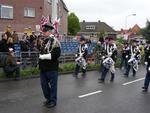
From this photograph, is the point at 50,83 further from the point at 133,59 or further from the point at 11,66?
the point at 133,59

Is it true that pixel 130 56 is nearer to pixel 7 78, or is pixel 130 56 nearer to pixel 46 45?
pixel 7 78

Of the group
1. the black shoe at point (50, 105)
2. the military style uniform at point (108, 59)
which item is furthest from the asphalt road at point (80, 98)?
the military style uniform at point (108, 59)

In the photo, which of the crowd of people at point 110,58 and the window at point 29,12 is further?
the window at point 29,12

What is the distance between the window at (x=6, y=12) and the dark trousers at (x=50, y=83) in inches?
1083

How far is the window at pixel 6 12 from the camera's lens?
3747 cm

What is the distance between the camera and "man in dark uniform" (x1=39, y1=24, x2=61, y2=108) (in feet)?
34.2

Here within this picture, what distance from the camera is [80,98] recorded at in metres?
12.1

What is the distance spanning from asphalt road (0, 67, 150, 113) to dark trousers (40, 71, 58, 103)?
31 cm

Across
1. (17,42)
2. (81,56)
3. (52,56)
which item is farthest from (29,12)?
(52,56)

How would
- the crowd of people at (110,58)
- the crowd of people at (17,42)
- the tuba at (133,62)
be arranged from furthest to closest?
1. the tuba at (133,62)
2. the crowd of people at (17,42)
3. the crowd of people at (110,58)

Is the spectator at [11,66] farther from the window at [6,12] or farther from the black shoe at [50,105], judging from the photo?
the window at [6,12]

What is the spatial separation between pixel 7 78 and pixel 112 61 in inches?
167

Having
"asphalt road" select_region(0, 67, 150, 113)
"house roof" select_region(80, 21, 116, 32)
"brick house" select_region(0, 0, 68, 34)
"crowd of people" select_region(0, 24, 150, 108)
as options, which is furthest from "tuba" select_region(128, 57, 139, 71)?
"house roof" select_region(80, 21, 116, 32)

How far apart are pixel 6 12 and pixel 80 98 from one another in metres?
27.4
